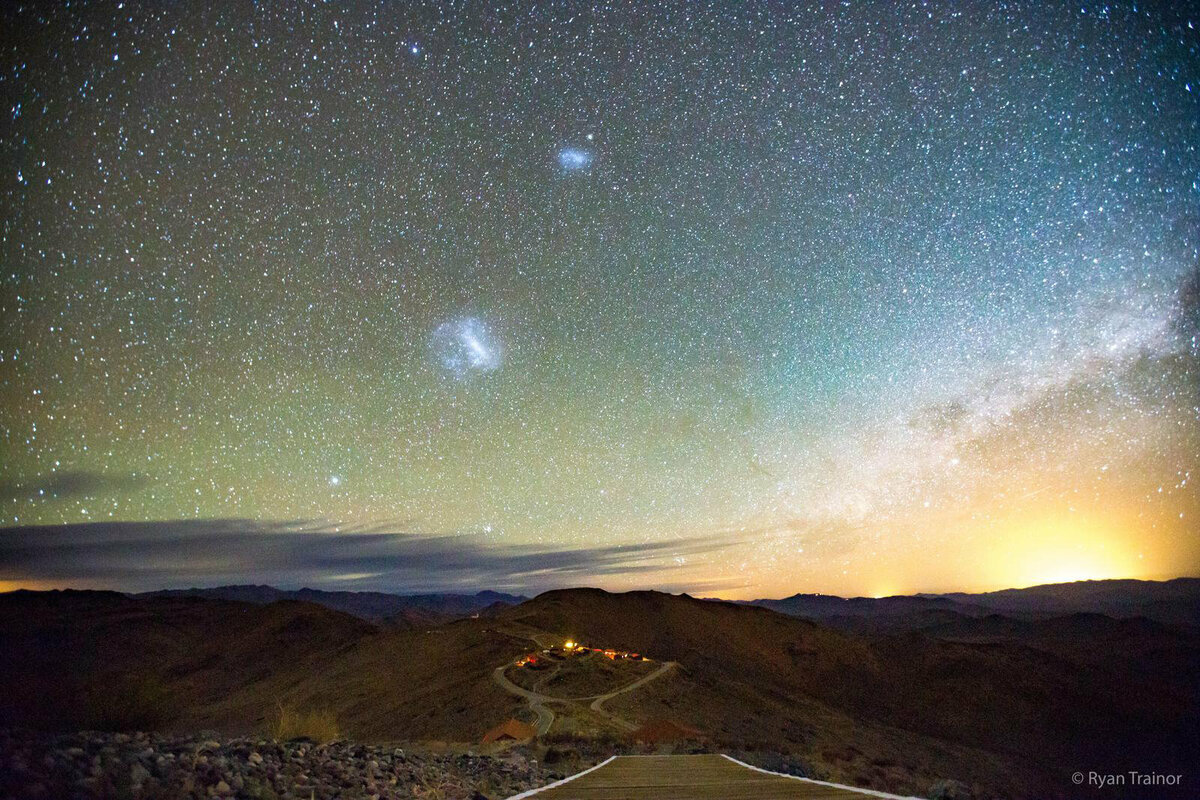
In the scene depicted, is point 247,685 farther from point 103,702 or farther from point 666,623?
point 103,702

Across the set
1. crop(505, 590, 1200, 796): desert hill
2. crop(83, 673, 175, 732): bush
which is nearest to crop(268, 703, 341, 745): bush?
crop(83, 673, 175, 732): bush

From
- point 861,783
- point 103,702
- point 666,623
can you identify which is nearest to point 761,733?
point 861,783

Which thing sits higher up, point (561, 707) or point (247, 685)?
point (561, 707)

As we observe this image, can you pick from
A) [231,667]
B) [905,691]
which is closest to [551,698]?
[905,691]

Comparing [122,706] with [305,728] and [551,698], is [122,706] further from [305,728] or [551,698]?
→ [551,698]

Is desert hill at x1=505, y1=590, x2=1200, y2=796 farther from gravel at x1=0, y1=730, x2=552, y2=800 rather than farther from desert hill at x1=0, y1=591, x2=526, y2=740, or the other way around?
gravel at x1=0, y1=730, x2=552, y2=800

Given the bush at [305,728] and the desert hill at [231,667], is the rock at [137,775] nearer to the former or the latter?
the desert hill at [231,667]
